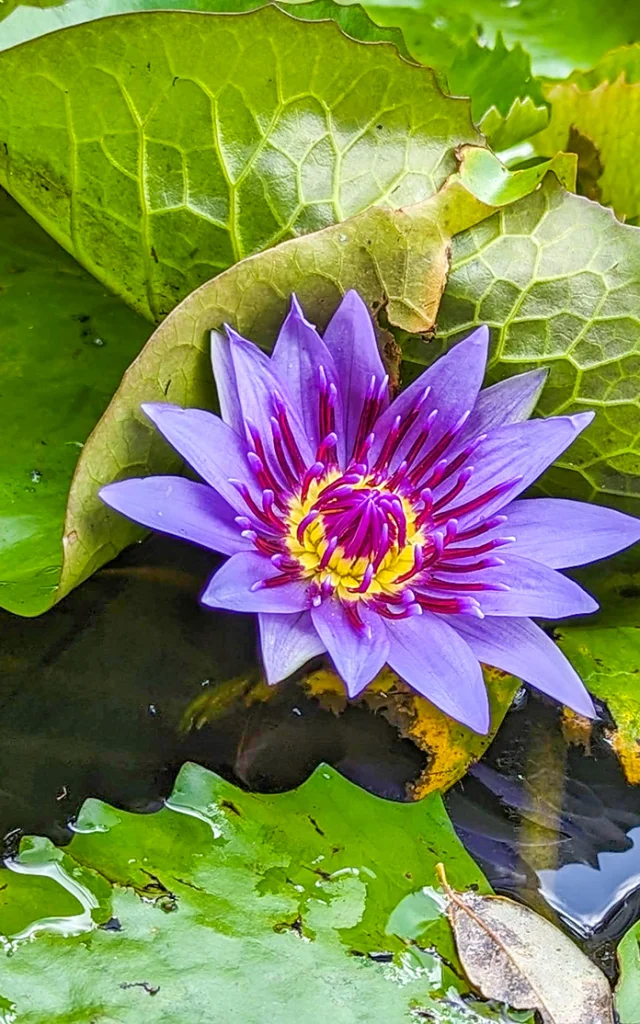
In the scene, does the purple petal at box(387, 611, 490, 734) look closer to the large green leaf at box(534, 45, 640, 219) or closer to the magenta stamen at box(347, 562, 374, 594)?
the magenta stamen at box(347, 562, 374, 594)

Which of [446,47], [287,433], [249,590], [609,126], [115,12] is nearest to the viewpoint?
[249,590]

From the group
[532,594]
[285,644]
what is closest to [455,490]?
[532,594]

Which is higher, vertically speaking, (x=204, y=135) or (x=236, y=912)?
(x=204, y=135)

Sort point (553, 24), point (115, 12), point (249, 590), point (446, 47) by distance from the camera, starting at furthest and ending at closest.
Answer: point (553, 24)
point (446, 47)
point (115, 12)
point (249, 590)

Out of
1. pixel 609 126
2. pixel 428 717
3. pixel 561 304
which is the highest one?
pixel 609 126

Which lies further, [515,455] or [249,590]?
[515,455]

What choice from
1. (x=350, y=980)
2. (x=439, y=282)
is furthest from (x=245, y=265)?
(x=350, y=980)

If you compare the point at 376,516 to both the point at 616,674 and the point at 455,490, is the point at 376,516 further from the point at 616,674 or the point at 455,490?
the point at 616,674
